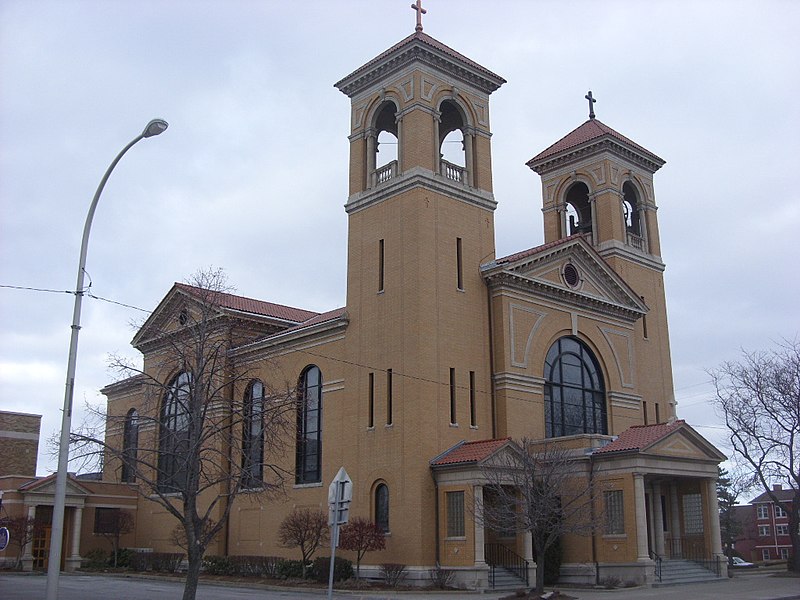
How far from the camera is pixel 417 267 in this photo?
35.4 meters

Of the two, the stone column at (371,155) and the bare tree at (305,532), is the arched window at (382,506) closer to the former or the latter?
the bare tree at (305,532)

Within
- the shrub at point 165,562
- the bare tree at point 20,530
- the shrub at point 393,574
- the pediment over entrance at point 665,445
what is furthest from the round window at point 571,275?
the bare tree at point 20,530

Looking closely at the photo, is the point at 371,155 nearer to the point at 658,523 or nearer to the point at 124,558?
the point at 658,523

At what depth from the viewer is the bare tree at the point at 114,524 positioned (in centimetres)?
4509

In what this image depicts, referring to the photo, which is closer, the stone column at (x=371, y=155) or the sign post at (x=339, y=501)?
the sign post at (x=339, y=501)

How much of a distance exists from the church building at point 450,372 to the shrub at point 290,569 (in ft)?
9.25

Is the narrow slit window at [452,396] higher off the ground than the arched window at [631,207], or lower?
lower

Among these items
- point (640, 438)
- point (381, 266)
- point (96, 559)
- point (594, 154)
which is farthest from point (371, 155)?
point (96, 559)

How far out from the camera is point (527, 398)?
37031mm

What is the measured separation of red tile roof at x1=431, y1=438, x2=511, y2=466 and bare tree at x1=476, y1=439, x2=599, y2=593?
0.38 metres

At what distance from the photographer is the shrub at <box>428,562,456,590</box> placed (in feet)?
103

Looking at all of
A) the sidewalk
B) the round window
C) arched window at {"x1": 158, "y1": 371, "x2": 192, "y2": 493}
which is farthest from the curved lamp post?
the round window

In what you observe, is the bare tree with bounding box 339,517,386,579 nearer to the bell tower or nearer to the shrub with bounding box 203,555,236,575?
the shrub with bounding box 203,555,236,575

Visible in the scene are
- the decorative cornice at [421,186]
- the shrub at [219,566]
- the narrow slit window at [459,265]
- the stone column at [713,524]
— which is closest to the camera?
the stone column at [713,524]
